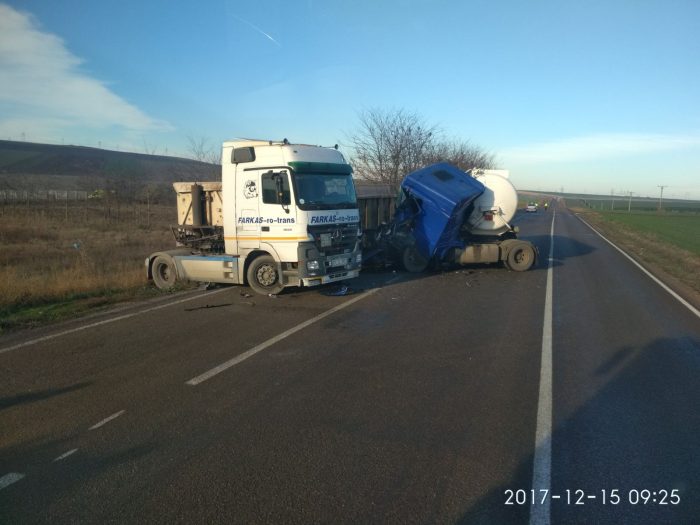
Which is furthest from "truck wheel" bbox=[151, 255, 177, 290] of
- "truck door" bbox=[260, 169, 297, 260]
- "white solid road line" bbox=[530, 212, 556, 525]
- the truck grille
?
"white solid road line" bbox=[530, 212, 556, 525]

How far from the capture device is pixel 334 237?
10.2 m

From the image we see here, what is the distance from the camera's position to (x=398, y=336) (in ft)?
24.3

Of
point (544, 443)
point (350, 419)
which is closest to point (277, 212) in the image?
point (350, 419)

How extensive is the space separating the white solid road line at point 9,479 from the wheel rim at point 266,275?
6901mm

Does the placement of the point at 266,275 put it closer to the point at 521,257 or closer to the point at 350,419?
the point at 350,419

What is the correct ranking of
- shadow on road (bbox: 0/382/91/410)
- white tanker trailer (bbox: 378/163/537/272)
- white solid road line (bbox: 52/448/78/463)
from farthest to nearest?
white tanker trailer (bbox: 378/163/537/272) → shadow on road (bbox: 0/382/91/410) → white solid road line (bbox: 52/448/78/463)

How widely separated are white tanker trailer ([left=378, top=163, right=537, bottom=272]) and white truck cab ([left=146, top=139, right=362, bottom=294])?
359 centimetres

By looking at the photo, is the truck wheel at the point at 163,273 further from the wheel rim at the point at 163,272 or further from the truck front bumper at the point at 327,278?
the truck front bumper at the point at 327,278

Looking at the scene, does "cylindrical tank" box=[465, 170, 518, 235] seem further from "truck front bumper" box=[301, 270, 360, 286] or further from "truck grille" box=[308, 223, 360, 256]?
"truck front bumper" box=[301, 270, 360, 286]

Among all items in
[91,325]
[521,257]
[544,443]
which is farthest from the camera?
[521,257]

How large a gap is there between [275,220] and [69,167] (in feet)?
244

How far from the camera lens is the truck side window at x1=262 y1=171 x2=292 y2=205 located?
9719mm

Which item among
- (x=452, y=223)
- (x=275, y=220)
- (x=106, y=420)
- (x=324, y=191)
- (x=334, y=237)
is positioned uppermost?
(x=324, y=191)

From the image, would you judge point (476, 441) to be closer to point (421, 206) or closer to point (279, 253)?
point (279, 253)
